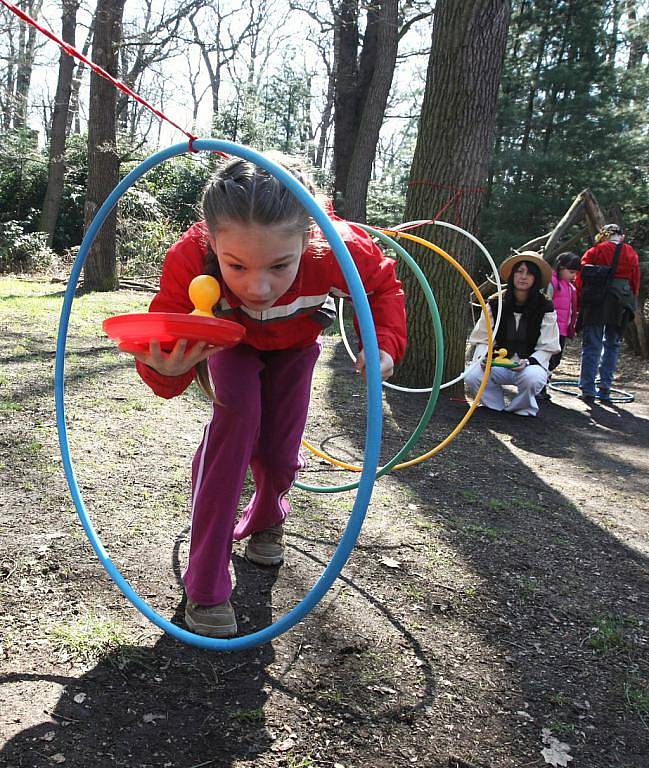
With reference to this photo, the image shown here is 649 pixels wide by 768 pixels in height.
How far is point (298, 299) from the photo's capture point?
90.9 inches

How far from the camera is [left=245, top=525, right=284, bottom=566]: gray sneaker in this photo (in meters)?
2.77

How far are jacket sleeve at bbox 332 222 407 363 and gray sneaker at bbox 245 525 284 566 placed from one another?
2.98 feet

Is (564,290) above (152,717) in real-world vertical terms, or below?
above

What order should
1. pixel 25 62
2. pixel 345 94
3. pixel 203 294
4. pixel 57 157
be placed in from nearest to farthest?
pixel 203 294 → pixel 345 94 → pixel 57 157 → pixel 25 62

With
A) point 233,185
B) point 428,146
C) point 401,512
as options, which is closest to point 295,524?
point 401,512

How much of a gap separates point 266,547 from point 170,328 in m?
1.27

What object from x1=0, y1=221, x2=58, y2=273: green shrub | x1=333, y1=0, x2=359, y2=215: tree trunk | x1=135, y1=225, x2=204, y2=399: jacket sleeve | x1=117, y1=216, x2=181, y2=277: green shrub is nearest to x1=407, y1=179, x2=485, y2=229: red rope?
x1=135, y1=225, x2=204, y2=399: jacket sleeve

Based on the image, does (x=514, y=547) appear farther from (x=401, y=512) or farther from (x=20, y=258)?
(x=20, y=258)

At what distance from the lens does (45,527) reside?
2.85m

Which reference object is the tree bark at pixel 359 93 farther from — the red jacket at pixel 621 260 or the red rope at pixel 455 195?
the red rope at pixel 455 195

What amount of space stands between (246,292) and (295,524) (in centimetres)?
157

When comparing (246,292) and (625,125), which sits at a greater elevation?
(625,125)

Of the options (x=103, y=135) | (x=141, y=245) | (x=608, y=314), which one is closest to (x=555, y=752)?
(x=608, y=314)

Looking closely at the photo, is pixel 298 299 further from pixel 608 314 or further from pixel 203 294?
pixel 608 314
